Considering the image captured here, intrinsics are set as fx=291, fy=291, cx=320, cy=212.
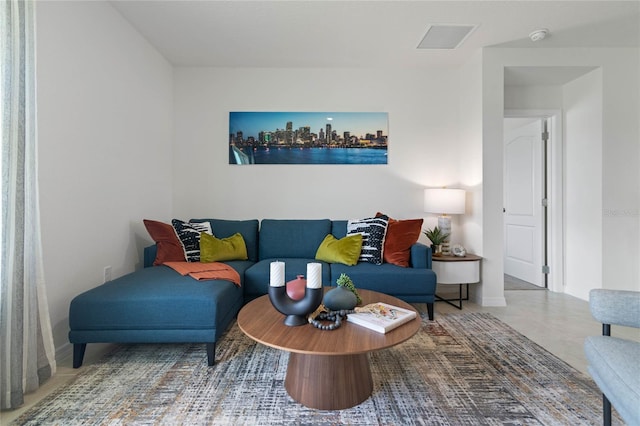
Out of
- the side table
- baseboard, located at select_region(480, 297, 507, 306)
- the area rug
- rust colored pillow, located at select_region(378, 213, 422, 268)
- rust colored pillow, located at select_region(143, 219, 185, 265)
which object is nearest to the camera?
the area rug

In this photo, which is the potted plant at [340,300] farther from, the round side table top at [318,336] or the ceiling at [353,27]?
the ceiling at [353,27]

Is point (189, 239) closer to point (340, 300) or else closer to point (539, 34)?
point (340, 300)

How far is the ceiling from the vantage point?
2.31m

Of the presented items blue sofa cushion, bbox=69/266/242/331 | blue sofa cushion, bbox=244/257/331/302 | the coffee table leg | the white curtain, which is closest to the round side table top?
the coffee table leg

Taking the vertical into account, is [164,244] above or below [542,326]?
above

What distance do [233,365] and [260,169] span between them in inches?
84.8

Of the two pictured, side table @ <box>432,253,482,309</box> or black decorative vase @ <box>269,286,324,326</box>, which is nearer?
black decorative vase @ <box>269,286,324,326</box>

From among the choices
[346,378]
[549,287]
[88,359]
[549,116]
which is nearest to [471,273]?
[549,287]

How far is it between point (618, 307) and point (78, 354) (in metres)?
2.80

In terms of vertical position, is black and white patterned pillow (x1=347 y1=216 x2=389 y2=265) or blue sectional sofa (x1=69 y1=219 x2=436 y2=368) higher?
black and white patterned pillow (x1=347 y1=216 x2=389 y2=265)

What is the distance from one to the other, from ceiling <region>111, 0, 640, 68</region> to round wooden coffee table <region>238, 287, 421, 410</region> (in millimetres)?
2342

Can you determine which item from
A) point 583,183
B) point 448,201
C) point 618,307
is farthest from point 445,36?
point 618,307

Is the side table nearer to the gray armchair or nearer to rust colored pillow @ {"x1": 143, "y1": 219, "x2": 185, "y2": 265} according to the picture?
the gray armchair

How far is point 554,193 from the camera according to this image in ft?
11.3
